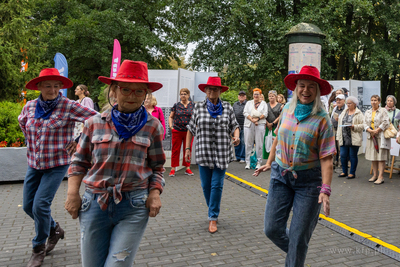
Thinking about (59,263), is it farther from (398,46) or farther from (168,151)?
(398,46)

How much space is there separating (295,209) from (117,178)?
1649mm

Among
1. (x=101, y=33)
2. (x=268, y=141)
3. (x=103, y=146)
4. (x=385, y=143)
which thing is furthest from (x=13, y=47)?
(x=103, y=146)

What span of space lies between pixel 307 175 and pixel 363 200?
483 centimetres

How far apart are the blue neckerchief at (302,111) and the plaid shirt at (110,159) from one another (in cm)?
137

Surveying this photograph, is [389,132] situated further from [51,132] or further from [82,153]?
[82,153]

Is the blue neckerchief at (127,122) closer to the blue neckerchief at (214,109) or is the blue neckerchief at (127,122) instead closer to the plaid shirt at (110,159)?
the plaid shirt at (110,159)

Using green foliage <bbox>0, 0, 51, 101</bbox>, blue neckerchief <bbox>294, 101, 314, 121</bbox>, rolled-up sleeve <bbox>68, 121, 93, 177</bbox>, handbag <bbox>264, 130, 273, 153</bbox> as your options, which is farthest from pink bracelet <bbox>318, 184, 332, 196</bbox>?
green foliage <bbox>0, 0, 51, 101</bbox>

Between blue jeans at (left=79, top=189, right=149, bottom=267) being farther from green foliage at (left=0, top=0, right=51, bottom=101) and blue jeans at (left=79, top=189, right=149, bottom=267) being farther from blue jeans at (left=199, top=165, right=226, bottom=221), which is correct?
green foliage at (left=0, top=0, right=51, bottom=101)

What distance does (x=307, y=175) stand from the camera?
3.32 m

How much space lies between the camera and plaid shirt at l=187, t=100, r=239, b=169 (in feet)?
17.6

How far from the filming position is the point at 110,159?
253 cm

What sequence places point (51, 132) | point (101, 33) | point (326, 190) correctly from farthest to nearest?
point (101, 33) < point (51, 132) < point (326, 190)

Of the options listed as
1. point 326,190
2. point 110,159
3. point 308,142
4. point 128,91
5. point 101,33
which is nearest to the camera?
point 110,159

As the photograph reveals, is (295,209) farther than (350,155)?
No
